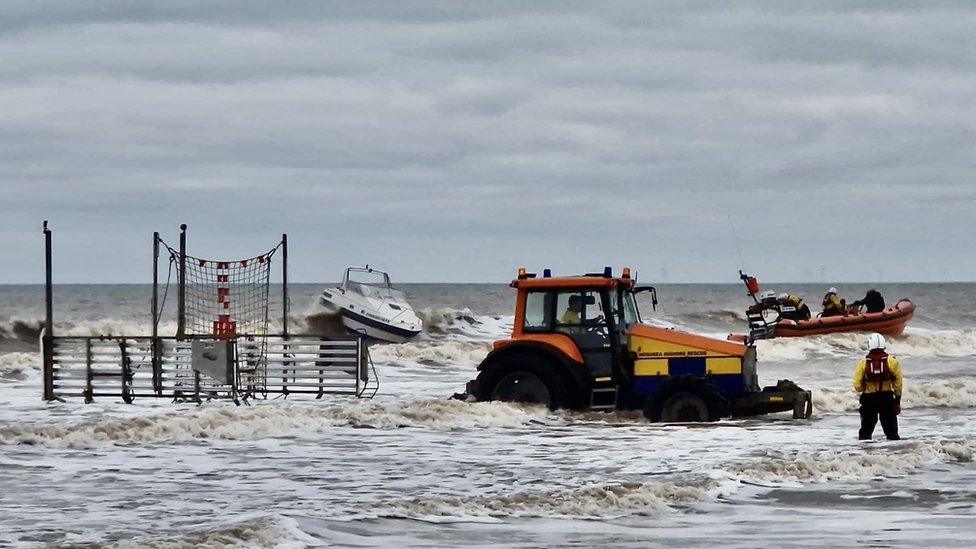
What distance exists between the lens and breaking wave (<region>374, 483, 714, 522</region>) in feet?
36.7

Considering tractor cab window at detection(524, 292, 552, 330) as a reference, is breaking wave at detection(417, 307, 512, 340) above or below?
below

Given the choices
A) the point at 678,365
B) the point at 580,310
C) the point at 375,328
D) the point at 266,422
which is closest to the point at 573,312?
the point at 580,310

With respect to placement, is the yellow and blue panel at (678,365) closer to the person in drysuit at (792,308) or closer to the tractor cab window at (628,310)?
the tractor cab window at (628,310)

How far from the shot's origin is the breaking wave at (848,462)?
43.3 ft

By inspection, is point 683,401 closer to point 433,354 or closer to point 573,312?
point 573,312

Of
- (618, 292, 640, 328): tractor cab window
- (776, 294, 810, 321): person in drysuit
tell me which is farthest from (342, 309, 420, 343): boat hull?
(618, 292, 640, 328): tractor cab window

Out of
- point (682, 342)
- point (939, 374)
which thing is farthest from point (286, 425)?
point (939, 374)

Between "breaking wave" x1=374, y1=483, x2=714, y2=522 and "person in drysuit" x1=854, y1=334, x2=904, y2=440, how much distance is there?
4.37 metres

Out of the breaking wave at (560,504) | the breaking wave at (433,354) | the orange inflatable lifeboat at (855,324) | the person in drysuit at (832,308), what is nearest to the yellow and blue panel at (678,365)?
the breaking wave at (560,504)

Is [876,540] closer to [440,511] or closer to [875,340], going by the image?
[440,511]

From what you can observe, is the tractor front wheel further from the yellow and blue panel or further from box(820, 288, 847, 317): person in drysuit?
box(820, 288, 847, 317): person in drysuit

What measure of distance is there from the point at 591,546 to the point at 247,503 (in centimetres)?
306

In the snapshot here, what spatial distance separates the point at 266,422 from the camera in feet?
57.9

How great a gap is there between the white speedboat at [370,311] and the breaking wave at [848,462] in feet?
99.2
